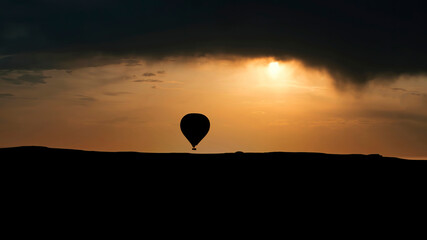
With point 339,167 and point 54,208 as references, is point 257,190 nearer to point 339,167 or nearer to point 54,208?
point 339,167

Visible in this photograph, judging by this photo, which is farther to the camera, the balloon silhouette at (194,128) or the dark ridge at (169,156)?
the balloon silhouette at (194,128)

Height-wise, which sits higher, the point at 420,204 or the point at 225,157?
the point at 225,157

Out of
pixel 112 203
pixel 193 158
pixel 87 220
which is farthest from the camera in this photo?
pixel 193 158

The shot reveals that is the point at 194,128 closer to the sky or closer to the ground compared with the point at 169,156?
closer to the sky

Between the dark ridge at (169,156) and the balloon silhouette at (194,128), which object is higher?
the balloon silhouette at (194,128)

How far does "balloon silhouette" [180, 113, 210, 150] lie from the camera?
36656 millimetres

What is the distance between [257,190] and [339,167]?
3.47 metres

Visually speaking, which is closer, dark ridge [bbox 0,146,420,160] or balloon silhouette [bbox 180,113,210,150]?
dark ridge [bbox 0,146,420,160]

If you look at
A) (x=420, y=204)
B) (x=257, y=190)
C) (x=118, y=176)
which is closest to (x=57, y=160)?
(x=118, y=176)

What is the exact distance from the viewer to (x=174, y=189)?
13398mm

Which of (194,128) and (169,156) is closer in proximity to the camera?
(169,156)

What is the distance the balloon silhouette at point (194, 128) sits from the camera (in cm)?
3666

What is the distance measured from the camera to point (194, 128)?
36625 millimetres

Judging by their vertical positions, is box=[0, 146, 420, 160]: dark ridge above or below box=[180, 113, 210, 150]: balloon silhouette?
below
